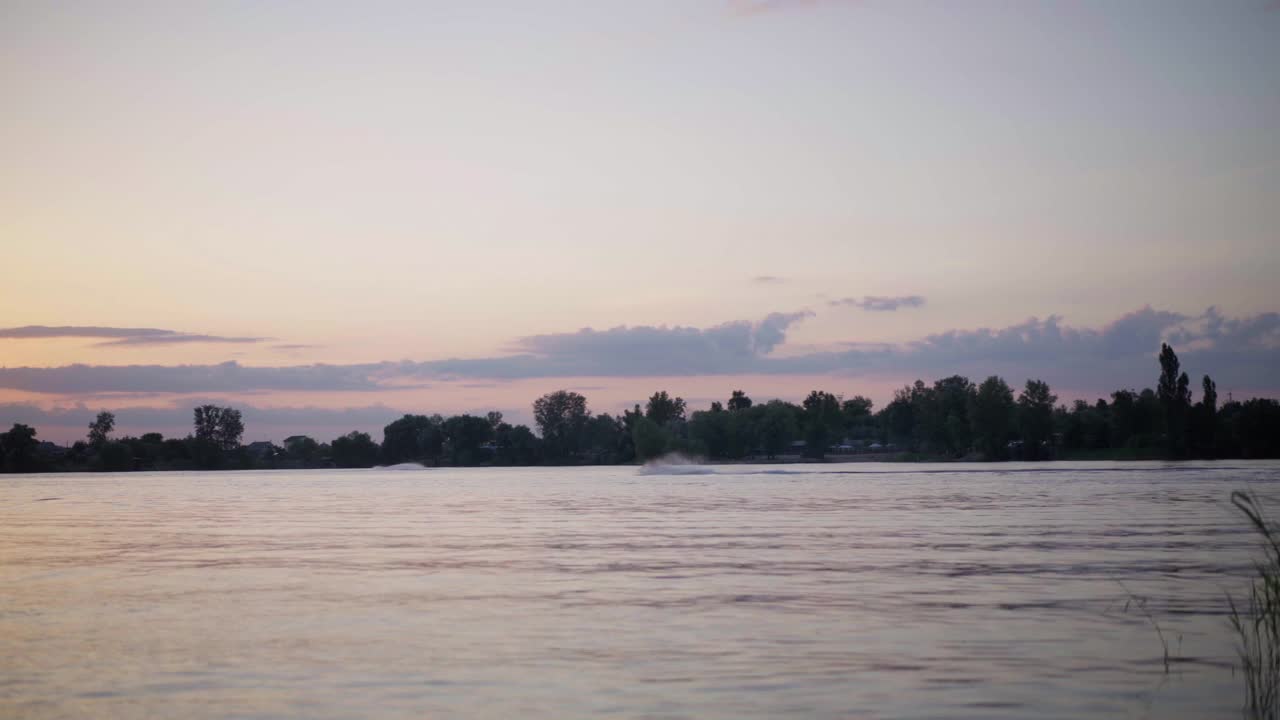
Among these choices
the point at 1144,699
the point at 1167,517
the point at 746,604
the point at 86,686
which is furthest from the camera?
the point at 1167,517

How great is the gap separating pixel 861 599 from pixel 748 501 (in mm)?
50909

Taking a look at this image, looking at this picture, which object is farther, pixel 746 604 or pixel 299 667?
pixel 746 604

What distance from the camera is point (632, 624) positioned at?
2130 cm

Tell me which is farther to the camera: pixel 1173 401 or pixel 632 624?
pixel 1173 401

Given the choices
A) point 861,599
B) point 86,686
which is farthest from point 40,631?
point 861,599

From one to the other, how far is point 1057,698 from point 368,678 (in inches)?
378

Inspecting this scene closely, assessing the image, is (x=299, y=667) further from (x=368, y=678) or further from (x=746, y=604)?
(x=746, y=604)

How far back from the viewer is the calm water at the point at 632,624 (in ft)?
49.7

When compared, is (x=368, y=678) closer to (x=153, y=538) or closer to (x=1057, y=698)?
(x=1057, y=698)

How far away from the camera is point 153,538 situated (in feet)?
151

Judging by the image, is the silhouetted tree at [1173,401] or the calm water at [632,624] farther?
the silhouetted tree at [1173,401]

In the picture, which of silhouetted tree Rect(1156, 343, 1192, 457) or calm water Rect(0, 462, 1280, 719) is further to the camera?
silhouetted tree Rect(1156, 343, 1192, 457)

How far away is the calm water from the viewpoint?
15148 millimetres

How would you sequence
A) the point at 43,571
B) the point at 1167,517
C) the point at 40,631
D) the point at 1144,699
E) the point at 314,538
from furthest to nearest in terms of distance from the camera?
the point at 1167,517, the point at 314,538, the point at 43,571, the point at 40,631, the point at 1144,699
